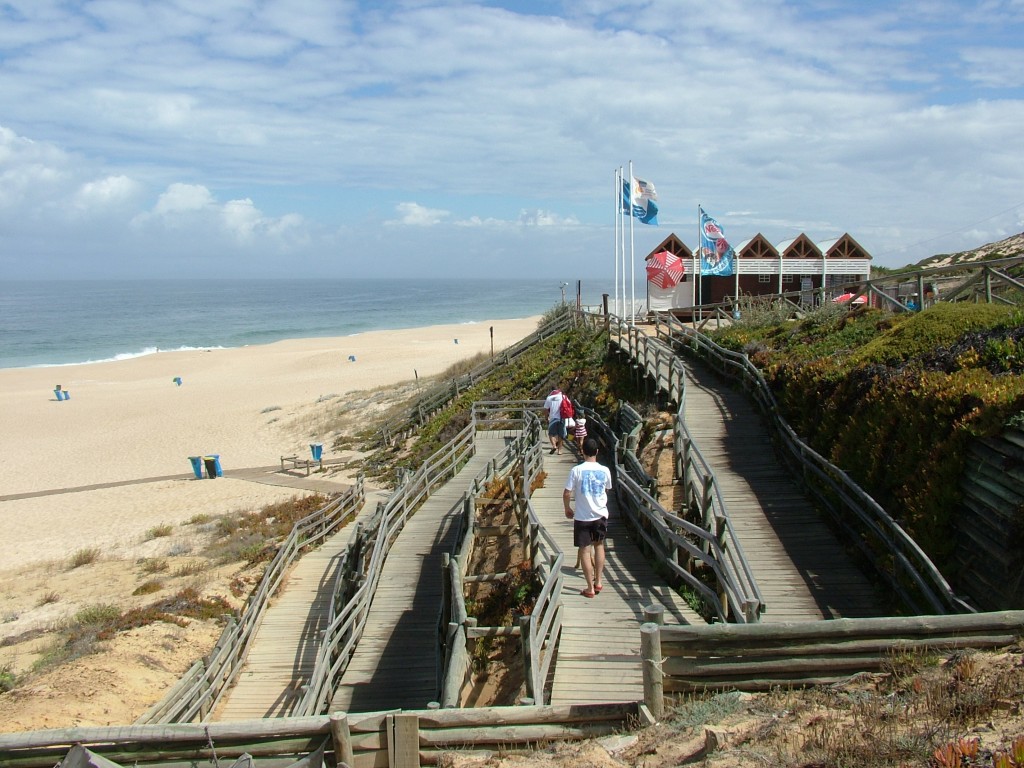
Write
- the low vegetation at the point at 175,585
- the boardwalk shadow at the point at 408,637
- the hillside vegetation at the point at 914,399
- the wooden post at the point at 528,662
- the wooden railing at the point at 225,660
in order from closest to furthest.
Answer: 1. the wooden post at the point at 528,662
2. the hillside vegetation at the point at 914,399
3. the wooden railing at the point at 225,660
4. the boardwalk shadow at the point at 408,637
5. the low vegetation at the point at 175,585

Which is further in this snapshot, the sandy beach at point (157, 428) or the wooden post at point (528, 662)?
the sandy beach at point (157, 428)

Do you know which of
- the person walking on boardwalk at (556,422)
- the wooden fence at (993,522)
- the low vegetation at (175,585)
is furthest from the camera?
the person walking on boardwalk at (556,422)

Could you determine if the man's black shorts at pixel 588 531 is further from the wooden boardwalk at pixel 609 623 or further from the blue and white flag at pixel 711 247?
the blue and white flag at pixel 711 247

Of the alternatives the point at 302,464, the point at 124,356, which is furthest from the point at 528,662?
the point at 124,356

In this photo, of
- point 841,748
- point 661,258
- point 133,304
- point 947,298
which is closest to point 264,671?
point 841,748

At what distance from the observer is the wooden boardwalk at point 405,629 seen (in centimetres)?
1030

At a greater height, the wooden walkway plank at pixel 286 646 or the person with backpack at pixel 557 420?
the person with backpack at pixel 557 420

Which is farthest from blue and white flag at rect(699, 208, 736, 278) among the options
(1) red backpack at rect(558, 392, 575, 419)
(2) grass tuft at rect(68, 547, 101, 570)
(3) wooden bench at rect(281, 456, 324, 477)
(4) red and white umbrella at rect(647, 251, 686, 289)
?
(2) grass tuft at rect(68, 547, 101, 570)

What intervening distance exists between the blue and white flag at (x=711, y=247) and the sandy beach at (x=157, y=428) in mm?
17468

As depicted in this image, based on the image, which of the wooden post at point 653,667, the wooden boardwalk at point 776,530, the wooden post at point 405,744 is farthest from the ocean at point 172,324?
the wooden post at point 405,744

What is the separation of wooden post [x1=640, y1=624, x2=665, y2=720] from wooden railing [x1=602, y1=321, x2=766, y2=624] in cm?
202

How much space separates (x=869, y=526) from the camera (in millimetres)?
9617

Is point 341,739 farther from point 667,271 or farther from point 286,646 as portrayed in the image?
point 667,271

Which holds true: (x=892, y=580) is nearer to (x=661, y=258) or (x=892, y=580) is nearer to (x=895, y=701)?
(x=895, y=701)
